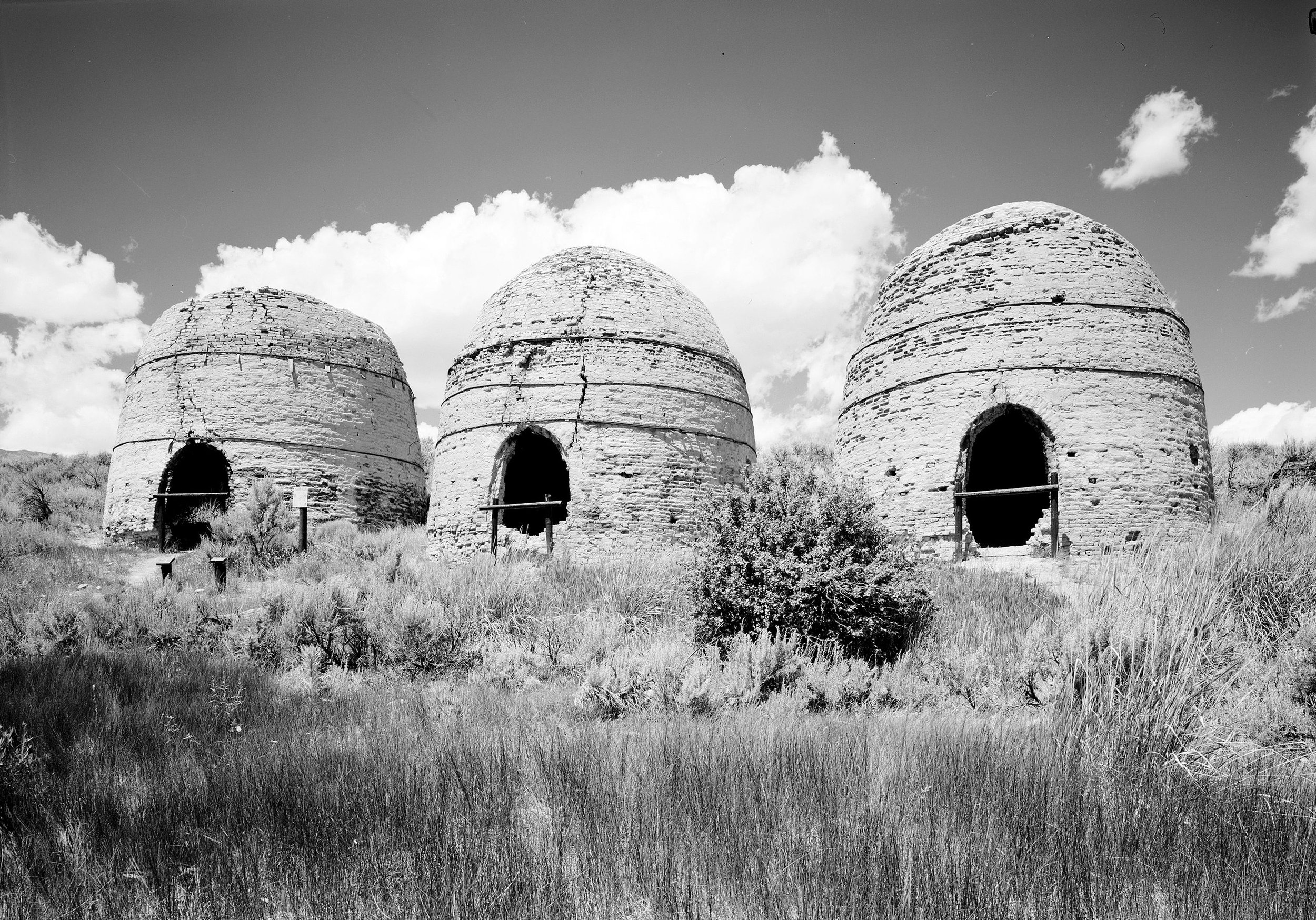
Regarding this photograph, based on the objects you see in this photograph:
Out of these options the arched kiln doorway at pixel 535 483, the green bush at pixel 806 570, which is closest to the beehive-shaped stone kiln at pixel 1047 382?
the green bush at pixel 806 570

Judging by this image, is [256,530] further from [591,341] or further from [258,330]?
[591,341]

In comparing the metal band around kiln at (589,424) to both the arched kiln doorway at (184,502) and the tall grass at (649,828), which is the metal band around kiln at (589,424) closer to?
the arched kiln doorway at (184,502)

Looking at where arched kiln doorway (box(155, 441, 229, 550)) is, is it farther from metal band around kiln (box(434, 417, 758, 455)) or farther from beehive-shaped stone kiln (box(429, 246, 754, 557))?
metal band around kiln (box(434, 417, 758, 455))

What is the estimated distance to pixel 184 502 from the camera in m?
19.3

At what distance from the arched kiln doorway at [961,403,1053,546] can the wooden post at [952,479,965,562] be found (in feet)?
10.9

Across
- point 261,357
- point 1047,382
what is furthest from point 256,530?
point 1047,382

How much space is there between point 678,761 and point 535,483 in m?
14.7

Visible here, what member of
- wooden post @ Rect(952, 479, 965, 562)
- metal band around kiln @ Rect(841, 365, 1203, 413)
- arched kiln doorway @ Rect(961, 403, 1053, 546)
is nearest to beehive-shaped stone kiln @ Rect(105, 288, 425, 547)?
metal band around kiln @ Rect(841, 365, 1203, 413)

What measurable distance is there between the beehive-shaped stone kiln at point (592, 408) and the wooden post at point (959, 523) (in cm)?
412

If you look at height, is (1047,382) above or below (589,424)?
above

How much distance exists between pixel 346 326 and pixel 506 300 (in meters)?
6.51

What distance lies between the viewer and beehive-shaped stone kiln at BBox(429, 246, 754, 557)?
14484 mm

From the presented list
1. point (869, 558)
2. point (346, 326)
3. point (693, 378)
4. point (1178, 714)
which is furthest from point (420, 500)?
point (1178, 714)

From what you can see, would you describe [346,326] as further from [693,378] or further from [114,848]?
[114,848]
